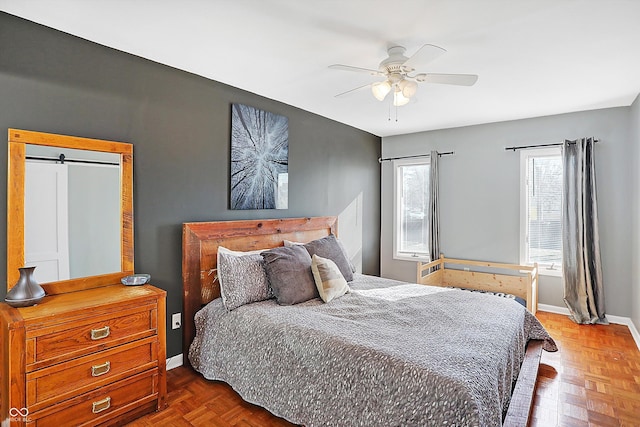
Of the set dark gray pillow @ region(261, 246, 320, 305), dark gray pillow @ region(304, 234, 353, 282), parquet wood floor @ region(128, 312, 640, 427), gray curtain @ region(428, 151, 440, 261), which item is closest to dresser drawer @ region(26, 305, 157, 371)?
parquet wood floor @ region(128, 312, 640, 427)

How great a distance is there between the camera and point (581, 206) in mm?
3840

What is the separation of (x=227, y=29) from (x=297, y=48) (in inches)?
19.3

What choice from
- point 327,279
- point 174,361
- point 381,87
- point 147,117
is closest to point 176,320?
point 174,361

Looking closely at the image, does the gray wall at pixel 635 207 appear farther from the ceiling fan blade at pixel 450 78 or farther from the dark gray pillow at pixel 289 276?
the dark gray pillow at pixel 289 276

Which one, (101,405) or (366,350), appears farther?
(101,405)

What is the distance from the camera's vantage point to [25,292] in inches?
73.5

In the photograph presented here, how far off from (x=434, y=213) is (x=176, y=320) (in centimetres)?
361

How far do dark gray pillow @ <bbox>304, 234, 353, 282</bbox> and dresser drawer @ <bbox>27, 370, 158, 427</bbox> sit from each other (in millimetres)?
1572

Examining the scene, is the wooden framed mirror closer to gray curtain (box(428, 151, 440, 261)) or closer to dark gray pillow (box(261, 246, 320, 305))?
dark gray pillow (box(261, 246, 320, 305))

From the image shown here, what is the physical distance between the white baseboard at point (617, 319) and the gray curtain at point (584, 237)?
0.38ft

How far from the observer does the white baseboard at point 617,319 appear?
3408 millimetres

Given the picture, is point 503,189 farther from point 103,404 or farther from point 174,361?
point 103,404

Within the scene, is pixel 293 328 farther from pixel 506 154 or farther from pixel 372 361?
pixel 506 154

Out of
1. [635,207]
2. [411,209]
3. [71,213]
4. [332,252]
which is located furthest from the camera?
[411,209]
